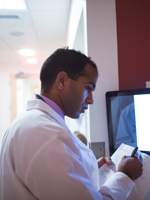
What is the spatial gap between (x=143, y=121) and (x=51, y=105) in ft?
2.16

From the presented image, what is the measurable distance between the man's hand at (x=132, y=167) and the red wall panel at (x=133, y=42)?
2.21ft

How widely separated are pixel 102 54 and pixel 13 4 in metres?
1.73

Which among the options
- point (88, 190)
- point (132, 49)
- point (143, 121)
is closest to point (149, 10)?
Result: point (132, 49)

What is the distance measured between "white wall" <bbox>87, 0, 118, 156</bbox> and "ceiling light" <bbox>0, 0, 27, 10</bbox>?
1.44m

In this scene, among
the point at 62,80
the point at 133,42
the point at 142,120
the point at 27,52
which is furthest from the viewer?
the point at 27,52

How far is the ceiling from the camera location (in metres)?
2.59

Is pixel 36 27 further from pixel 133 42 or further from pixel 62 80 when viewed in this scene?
pixel 62 80

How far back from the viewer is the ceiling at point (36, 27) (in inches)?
102

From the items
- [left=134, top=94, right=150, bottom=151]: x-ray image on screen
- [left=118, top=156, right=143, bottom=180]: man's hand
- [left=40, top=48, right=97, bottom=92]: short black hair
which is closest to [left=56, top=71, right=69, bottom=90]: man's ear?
[left=40, top=48, right=97, bottom=92]: short black hair

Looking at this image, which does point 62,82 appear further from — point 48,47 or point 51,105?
point 48,47

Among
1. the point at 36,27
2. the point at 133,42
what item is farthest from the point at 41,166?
the point at 36,27

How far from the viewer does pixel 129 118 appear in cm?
126

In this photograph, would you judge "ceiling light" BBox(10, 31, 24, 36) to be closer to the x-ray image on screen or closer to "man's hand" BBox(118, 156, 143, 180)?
the x-ray image on screen

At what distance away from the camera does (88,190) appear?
2.11 ft
